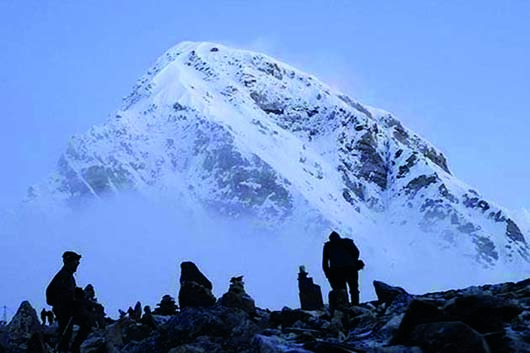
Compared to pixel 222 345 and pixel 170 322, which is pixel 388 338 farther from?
pixel 170 322

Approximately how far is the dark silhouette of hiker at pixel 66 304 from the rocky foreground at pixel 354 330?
45 cm

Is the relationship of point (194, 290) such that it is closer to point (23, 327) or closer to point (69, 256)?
point (23, 327)

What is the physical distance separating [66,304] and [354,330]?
431 centimetres

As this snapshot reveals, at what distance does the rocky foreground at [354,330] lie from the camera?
9180mm

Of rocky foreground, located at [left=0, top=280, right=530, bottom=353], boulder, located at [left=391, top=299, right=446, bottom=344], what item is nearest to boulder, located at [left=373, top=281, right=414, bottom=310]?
rocky foreground, located at [left=0, top=280, right=530, bottom=353]

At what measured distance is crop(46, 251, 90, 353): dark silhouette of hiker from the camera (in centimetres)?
1403

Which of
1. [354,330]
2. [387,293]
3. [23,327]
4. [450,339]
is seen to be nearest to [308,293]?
[23,327]

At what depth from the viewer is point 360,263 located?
1702 centimetres

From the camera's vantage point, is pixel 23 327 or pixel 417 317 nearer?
pixel 417 317

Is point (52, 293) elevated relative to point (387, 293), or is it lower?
lower

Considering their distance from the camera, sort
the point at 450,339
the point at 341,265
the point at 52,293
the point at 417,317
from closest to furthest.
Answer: the point at 450,339
the point at 417,317
the point at 52,293
the point at 341,265

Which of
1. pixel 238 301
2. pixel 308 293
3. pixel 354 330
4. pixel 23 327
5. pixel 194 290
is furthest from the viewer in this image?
pixel 308 293

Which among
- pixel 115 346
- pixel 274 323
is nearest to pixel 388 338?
pixel 274 323

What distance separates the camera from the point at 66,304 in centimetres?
1411
